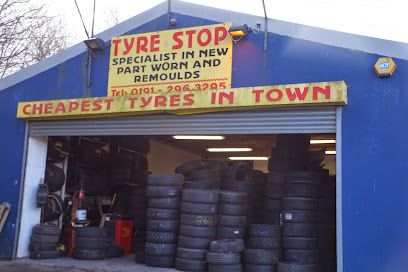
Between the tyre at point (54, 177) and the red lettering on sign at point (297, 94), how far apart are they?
18.9ft

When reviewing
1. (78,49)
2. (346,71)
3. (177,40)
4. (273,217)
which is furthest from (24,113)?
(346,71)

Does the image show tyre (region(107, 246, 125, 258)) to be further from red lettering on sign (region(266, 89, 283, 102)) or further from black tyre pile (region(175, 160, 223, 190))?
red lettering on sign (region(266, 89, 283, 102))

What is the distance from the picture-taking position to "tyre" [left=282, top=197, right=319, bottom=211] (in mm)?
8969

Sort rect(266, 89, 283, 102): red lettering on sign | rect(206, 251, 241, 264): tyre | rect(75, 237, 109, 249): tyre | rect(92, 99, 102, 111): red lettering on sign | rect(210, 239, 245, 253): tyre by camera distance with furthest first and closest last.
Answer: rect(75, 237, 109, 249): tyre
rect(92, 99, 102, 111): red lettering on sign
rect(210, 239, 245, 253): tyre
rect(206, 251, 241, 264): tyre
rect(266, 89, 283, 102): red lettering on sign

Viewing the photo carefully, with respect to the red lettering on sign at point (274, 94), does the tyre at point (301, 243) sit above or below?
below

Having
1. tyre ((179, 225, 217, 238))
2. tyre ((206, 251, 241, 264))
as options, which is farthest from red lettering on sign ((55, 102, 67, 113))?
tyre ((206, 251, 241, 264))

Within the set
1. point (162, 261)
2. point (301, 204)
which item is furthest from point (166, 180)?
point (301, 204)

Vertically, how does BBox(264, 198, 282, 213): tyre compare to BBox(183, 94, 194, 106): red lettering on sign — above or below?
below

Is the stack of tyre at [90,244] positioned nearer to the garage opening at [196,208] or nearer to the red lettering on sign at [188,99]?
the garage opening at [196,208]

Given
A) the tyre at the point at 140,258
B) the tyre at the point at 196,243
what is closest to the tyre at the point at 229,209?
the tyre at the point at 196,243

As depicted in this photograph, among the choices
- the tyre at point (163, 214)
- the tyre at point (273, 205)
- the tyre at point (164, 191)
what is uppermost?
the tyre at point (164, 191)

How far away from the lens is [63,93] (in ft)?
33.9

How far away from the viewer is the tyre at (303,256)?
8633 mm

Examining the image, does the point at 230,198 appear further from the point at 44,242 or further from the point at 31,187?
the point at 31,187
